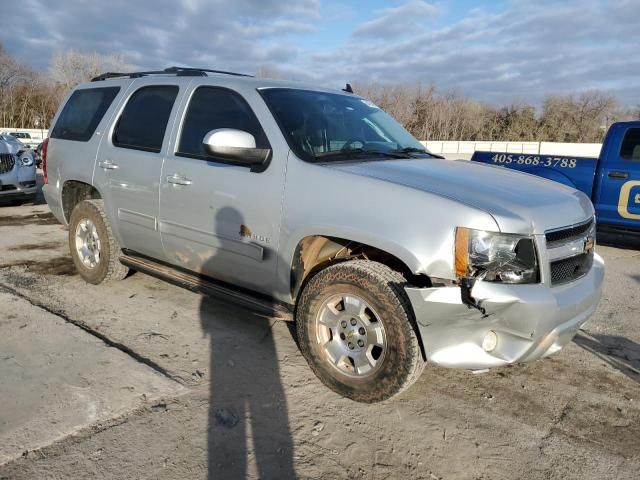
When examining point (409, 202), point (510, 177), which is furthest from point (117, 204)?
point (510, 177)

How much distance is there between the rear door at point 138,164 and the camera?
14.1 feet

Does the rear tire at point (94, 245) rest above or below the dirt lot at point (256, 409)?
above

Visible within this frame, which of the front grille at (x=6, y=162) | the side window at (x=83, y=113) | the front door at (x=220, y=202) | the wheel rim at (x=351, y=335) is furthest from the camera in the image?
the front grille at (x=6, y=162)

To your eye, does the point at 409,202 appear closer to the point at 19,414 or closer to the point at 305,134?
the point at 305,134

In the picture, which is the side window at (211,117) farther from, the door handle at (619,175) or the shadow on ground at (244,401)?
the door handle at (619,175)

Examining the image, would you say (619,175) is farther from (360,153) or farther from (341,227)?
(341,227)

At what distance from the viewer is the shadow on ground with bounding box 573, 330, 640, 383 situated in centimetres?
388

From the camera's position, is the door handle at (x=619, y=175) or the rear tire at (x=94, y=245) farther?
the door handle at (x=619, y=175)

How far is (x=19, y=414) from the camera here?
9.51 feet

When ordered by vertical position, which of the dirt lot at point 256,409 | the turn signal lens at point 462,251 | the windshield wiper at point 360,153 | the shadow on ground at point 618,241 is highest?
the windshield wiper at point 360,153

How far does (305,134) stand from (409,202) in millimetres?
1112

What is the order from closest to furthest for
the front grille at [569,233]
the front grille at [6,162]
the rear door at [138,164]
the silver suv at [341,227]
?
the silver suv at [341,227]
the front grille at [569,233]
the rear door at [138,164]
the front grille at [6,162]

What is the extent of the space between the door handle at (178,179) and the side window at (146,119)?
364mm

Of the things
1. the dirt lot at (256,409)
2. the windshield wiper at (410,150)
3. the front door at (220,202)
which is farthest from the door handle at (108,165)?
the windshield wiper at (410,150)
